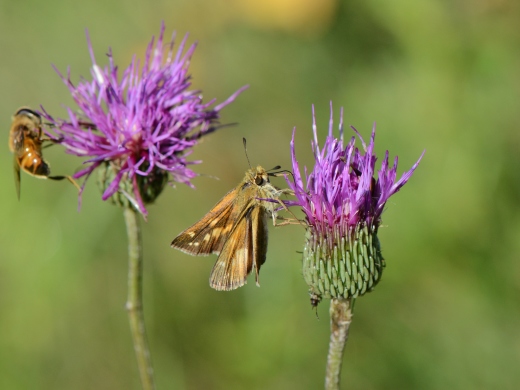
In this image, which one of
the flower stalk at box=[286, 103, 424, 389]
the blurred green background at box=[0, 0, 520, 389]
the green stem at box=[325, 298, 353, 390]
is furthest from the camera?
the blurred green background at box=[0, 0, 520, 389]

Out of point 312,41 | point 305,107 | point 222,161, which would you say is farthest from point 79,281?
point 312,41

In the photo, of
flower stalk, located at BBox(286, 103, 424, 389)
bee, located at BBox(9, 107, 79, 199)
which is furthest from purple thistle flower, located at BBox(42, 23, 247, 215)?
flower stalk, located at BBox(286, 103, 424, 389)

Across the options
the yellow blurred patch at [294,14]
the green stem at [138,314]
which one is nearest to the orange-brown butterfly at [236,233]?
the green stem at [138,314]

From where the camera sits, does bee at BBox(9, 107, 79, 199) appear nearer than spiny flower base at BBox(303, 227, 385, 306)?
No

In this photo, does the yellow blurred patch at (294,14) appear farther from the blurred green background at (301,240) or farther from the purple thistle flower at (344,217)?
the purple thistle flower at (344,217)

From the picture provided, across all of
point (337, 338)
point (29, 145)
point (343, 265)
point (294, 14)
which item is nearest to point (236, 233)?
point (343, 265)

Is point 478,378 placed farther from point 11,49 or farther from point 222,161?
point 11,49

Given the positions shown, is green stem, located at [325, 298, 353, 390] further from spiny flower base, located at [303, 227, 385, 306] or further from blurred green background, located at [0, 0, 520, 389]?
blurred green background, located at [0, 0, 520, 389]

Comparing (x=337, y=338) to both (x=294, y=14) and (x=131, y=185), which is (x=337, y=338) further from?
(x=294, y=14)

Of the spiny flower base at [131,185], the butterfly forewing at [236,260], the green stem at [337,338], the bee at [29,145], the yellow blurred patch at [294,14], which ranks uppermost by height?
the yellow blurred patch at [294,14]
